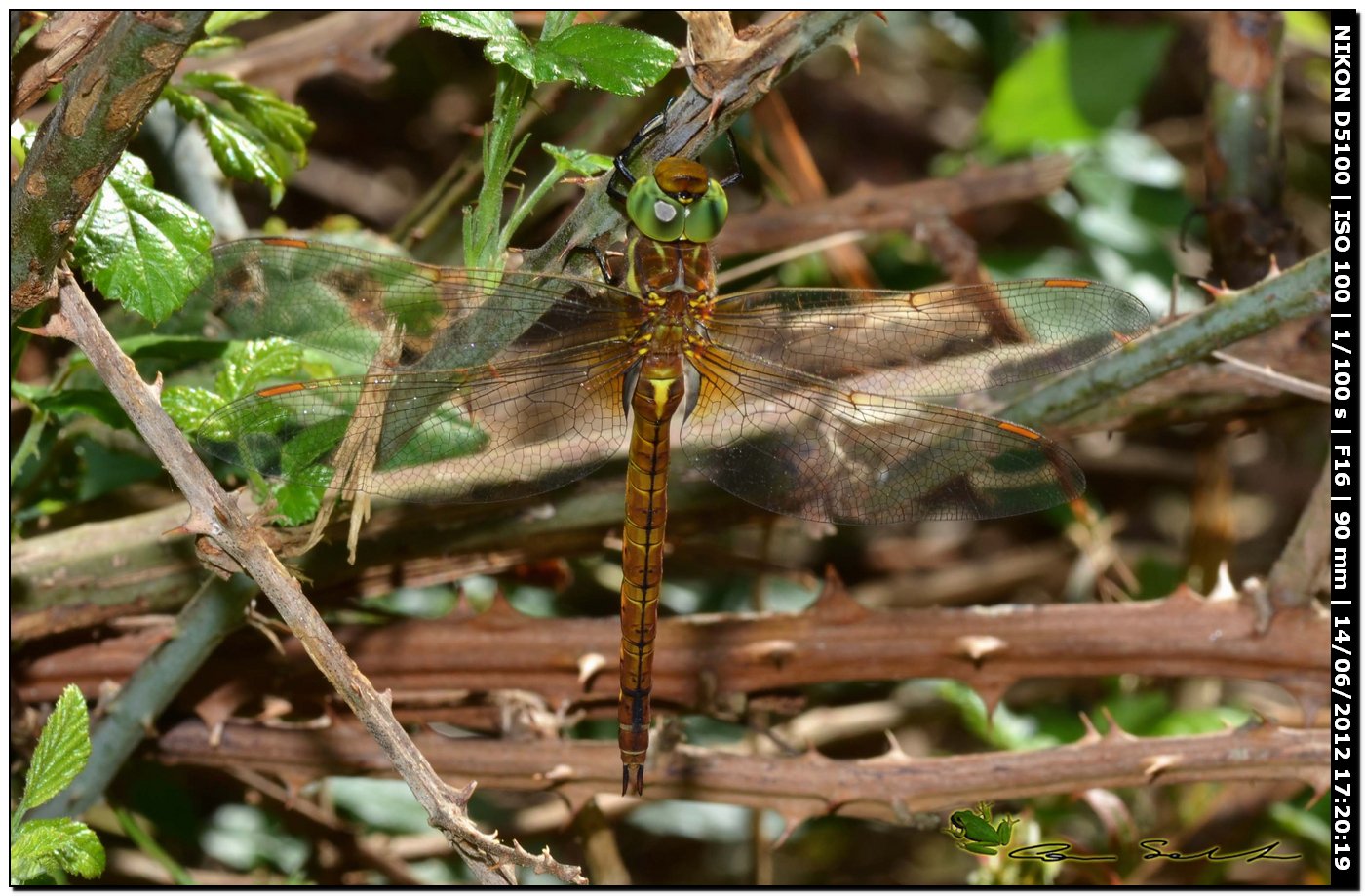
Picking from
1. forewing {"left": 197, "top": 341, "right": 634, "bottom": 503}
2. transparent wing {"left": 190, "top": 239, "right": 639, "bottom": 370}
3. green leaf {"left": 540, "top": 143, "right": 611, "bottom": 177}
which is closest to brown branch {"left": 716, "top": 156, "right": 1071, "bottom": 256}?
forewing {"left": 197, "top": 341, "right": 634, "bottom": 503}

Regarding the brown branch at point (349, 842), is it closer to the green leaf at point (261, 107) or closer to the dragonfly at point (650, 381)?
the dragonfly at point (650, 381)

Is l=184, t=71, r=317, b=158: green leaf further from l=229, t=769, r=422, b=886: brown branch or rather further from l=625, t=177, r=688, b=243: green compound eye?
l=229, t=769, r=422, b=886: brown branch

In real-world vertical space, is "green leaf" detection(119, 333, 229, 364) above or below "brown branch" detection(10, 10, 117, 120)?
below

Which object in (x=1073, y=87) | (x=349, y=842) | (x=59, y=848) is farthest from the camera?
(x=1073, y=87)

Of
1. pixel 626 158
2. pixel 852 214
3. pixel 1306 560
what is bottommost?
pixel 1306 560

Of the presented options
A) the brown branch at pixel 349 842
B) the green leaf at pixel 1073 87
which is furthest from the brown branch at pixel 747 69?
the green leaf at pixel 1073 87

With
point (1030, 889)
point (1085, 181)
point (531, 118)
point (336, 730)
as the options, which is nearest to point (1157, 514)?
point (1085, 181)

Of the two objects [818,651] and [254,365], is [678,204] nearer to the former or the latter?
[254,365]

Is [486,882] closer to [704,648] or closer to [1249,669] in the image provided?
[704,648]

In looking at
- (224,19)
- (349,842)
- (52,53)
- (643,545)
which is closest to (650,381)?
(643,545)
